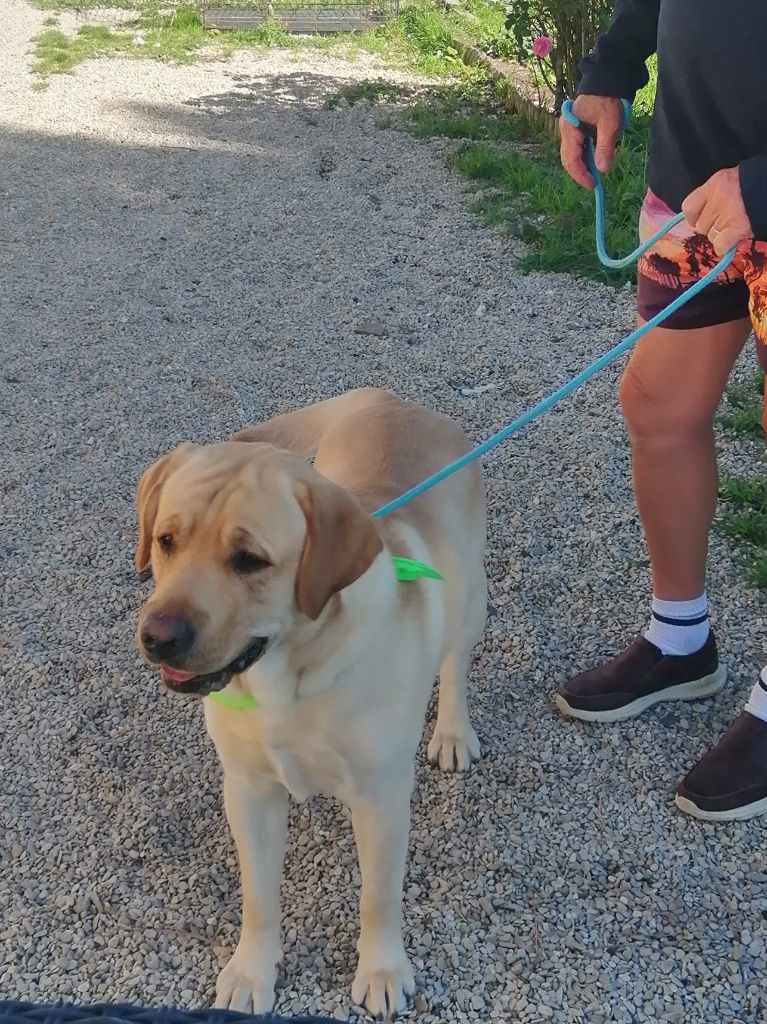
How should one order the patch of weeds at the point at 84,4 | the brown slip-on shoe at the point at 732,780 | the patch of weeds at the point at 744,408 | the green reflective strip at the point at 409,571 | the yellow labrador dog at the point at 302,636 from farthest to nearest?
the patch of weeds at the point at 84,4 < the patch of weeds at the point at 744,408 < the brown slip-on shoe at the point at 732,780 < the green reflective strip at the point at 409,571 < the yellow labrador dog at the point at 302,636

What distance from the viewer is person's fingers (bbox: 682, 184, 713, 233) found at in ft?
6.56

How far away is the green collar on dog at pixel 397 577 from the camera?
1.92 metres

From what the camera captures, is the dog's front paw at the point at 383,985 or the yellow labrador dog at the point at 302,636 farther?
the dog's front paw at the point at 383,985

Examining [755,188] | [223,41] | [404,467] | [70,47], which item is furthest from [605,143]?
Answer: [70,47]

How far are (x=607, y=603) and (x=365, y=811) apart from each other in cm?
147

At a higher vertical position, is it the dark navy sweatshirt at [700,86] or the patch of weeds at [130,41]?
the dark navy sweatshirt at [700,86]

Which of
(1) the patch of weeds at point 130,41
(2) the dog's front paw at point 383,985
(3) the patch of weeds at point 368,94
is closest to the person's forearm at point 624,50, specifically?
(2) the dog's front paw at point 383,985

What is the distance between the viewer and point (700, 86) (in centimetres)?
216

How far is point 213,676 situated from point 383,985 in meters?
0.87

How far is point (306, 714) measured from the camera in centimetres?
192

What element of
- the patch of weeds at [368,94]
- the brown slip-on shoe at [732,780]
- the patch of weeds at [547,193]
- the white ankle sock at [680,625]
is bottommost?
the patch of weeds at [368,94]

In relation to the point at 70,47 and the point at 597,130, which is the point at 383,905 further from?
the point at 70,47

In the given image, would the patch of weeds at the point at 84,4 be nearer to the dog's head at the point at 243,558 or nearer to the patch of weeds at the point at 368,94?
the patch of weeds at the point at 368,94

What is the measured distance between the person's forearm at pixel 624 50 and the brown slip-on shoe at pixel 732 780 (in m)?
1.60
